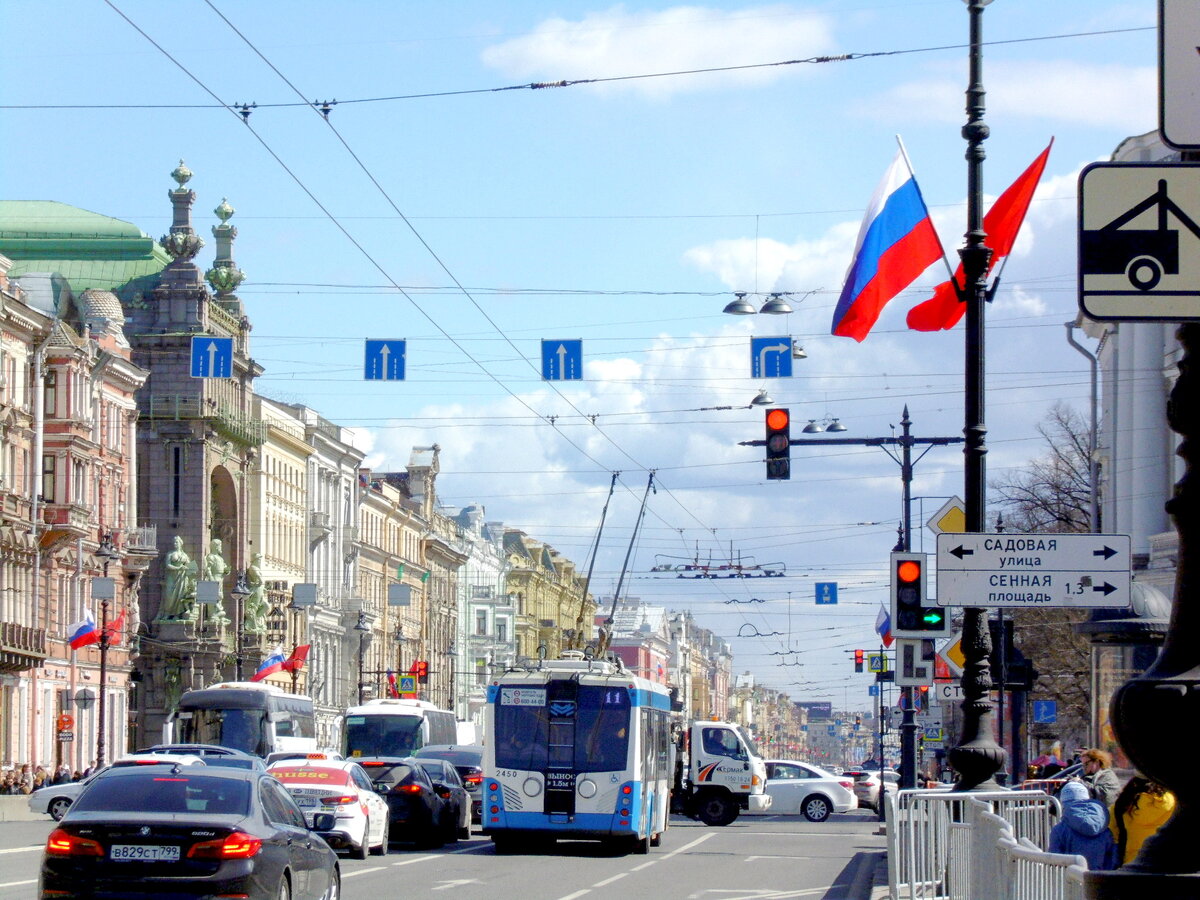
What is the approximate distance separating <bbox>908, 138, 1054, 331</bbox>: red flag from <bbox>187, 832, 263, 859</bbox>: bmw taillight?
8600 millimetres

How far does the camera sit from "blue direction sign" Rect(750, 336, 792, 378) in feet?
102

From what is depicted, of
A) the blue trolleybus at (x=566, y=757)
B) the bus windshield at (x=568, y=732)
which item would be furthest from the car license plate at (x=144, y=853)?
the bus windshield at (x=568, y=732)

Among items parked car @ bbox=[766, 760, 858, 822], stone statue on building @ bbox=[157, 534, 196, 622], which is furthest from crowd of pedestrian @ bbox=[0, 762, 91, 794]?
parked car @ bbox=[766, 760, 858, 822]

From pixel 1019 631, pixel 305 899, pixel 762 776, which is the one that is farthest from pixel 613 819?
pixel 1019 631

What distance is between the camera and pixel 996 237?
19766mm

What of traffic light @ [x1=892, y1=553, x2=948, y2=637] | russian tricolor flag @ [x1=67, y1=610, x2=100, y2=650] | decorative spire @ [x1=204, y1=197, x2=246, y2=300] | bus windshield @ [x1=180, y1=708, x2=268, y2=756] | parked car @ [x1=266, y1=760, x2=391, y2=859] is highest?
decorative spire @ [x1=204, y1=197, x2=246, y2=300]

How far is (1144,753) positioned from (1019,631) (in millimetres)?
66869

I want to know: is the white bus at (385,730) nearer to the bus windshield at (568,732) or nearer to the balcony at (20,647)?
the balcony at (20,647)

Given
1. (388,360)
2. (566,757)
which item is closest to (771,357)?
(388,360)

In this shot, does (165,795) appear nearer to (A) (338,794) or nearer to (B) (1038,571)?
(B) (1038,571)

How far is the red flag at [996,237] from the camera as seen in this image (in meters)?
19.2

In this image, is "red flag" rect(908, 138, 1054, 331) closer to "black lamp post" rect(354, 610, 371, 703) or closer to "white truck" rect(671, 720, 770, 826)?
"white truck" rect(671, 720, 770, 826)

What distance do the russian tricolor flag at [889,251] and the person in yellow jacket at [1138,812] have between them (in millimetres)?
8601

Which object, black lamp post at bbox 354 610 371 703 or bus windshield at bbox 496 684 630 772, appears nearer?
bus windshield at bbox 496 684 630 772
